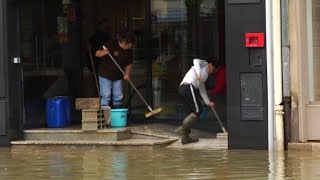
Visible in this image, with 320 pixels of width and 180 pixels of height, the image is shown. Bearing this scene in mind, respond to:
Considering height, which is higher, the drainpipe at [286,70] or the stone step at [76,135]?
the drainpipe at [286,70]

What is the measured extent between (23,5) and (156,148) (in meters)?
3.79

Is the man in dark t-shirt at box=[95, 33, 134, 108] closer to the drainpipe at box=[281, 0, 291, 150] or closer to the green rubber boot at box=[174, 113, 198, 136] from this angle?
the green rubber boot at box=[174, 113, 198, 136]

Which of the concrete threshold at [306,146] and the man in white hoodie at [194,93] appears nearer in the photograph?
the concrete threshold at [306,146]

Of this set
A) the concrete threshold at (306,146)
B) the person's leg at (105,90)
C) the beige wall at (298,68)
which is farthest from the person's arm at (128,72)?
the concrete threshold at (306,146)

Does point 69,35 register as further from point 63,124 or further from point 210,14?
point 210,14

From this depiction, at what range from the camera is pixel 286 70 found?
10.8 m

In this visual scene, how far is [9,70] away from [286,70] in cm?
486

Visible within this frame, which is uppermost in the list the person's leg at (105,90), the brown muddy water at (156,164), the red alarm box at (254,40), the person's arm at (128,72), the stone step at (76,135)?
the red alarm box at (254,40)

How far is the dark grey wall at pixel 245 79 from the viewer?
10859 millimetres

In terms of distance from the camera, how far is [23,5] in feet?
41.8

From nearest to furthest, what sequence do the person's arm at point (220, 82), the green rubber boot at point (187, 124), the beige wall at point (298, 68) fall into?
1. the beige wall at point (298, 68)
2. the green rubber boot at point (187, 124)
3. the person's arm at point (220, 82)

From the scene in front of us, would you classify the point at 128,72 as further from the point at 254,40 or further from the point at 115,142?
the point at 254,40

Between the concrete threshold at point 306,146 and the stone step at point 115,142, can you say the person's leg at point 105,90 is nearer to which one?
the stone step at point 115,142

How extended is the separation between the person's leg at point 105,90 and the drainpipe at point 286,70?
3.63 metres
